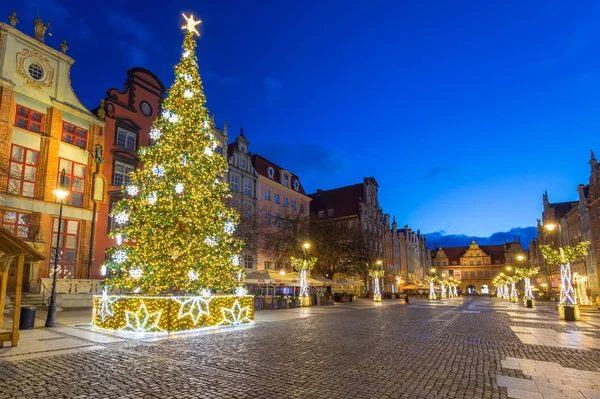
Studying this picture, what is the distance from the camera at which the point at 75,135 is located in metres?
27.5

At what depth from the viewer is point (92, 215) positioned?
2717 centimetres

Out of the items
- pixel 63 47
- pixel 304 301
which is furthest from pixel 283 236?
pixel 63 47

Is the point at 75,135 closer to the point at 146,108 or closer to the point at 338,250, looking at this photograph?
the point at 146,108

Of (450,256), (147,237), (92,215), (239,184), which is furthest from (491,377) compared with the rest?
(450,256)

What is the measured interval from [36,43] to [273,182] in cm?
2639

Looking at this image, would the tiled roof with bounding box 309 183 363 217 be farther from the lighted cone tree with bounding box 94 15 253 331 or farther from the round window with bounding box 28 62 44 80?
the lighted cone tree with bounding box 94 15 253 331

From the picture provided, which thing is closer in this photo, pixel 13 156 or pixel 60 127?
pixel 13 156

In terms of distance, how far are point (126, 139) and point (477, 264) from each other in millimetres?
109044

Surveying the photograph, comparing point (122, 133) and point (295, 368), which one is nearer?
point (295, 368)

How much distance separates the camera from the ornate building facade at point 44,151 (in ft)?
77.5

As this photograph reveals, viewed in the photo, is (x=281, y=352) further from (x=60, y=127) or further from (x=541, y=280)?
(x=541, y=280)

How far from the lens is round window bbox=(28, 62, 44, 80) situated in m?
25.8

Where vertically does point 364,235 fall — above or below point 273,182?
below

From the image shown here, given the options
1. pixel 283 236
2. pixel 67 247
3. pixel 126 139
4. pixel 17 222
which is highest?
pixel 126 139
